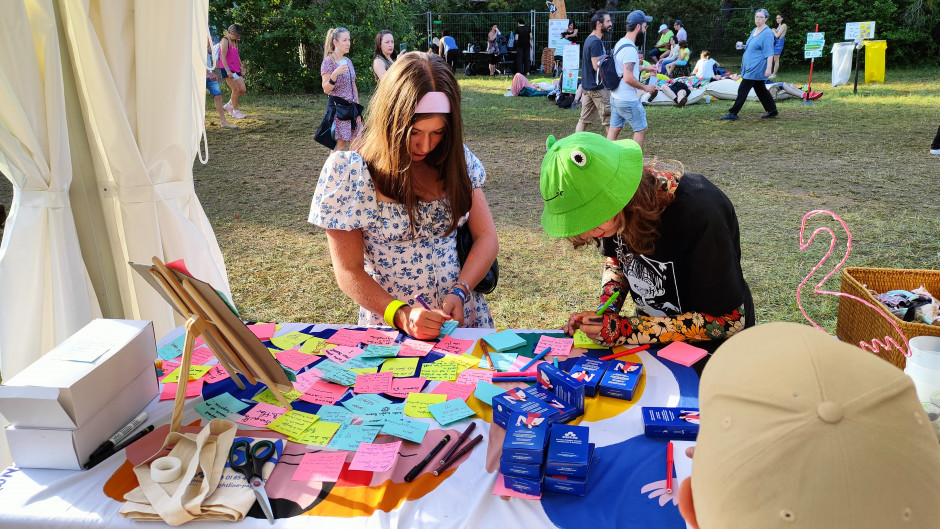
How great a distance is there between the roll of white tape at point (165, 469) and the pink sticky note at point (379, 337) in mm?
680

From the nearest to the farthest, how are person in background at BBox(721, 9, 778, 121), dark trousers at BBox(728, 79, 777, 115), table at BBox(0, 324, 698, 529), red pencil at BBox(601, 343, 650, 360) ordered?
table at BBox(0, 324, 698, 529) < red pencil at BBox(601, 343, 650, 360) < person in background at BBox(721, 9, 778, 121) < dark trousers at BBox(728, 79, 777, 115)

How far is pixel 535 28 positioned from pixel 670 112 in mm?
9320

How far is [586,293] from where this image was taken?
3848 mm

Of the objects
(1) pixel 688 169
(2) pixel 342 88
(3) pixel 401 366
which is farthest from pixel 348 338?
(1) pixel 688 169

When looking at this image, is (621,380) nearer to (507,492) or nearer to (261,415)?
(507,492)

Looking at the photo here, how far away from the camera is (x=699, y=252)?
163cm

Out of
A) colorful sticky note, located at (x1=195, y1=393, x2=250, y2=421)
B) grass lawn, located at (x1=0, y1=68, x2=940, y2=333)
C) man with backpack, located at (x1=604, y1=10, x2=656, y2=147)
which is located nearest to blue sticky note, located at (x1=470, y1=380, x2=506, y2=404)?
colorful sticky note, located at (x1=195, y1=393, x2=250, y2=421)

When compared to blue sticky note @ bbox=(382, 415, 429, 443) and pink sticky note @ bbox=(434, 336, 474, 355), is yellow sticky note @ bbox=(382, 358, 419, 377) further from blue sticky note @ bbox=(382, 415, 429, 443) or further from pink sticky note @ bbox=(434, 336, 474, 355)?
blue sticky note @ bbox=(382, 415, 429, 443)

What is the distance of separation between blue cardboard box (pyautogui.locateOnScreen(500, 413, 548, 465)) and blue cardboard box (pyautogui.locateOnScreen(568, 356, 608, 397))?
246mm

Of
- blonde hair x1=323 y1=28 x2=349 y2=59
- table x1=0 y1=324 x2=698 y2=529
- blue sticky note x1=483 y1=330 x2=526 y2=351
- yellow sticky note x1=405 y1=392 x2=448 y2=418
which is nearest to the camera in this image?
table x1=0 y1=324 x2=698 y2=529

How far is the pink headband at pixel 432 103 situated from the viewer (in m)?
1.83

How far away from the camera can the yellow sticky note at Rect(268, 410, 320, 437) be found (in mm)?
1388

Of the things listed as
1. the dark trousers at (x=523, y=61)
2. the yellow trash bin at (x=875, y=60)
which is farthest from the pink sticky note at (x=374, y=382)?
the dark trousers at (x=523, y=61)

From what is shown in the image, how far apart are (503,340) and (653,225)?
54 cm
